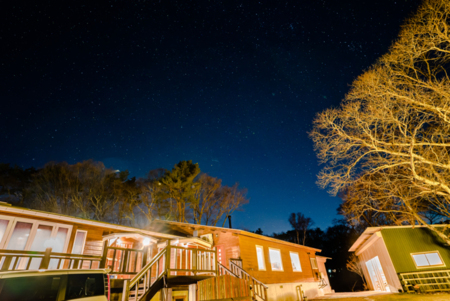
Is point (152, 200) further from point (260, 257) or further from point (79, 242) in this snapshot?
point (79, 242)

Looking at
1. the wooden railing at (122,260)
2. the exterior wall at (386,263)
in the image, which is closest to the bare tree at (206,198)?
the wooden railing at (122,260)

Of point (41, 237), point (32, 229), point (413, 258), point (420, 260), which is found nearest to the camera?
point (32, 229)

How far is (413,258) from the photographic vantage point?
53.5 feet

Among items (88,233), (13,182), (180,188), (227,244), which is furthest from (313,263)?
(13,182)

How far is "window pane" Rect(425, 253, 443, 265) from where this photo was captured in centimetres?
1584

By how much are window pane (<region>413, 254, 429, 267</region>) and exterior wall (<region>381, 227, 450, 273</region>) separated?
0.28 meters

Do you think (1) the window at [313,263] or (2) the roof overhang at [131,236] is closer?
(2) the roof overhang at [131,236]

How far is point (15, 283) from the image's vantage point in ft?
13.9

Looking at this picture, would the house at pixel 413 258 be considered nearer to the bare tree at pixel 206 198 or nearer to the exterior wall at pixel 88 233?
the bare tree at pixel 206 198

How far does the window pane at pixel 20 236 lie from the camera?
859 cm

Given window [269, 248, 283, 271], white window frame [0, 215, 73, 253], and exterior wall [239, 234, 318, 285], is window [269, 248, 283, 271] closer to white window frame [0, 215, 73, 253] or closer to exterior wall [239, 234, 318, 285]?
exterior wall [239, 234, 318, 285]

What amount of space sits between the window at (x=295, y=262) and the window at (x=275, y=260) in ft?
7.82

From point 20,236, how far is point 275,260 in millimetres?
→ 16256

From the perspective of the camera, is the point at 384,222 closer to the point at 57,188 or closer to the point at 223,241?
the point at 223,241
